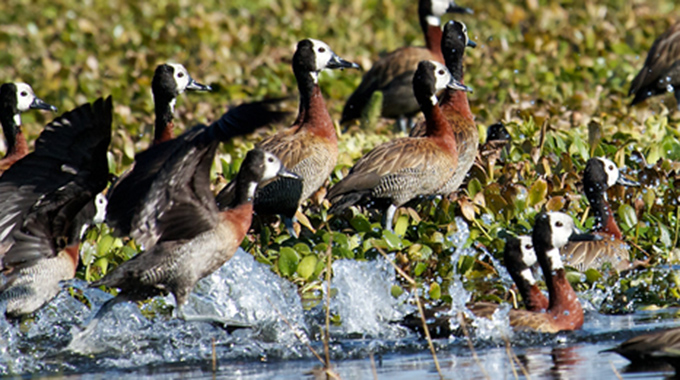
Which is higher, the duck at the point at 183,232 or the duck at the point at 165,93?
the duck at the point at 165,93

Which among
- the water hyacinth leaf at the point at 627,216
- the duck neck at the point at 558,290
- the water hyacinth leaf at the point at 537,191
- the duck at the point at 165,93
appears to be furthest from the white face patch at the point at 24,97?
the water hyacinth leaf at the point at 627,216

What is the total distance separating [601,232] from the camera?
794cm

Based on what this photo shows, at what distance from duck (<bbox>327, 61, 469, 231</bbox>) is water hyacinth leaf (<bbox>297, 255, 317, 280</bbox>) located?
1.62 ft

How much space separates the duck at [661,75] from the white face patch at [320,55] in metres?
3.10

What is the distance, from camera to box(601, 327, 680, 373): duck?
519 centimetres

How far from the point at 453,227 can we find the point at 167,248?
83.0 inches

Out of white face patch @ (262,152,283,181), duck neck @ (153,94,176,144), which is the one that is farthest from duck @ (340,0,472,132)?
white face patch @ (262,152,283,181)

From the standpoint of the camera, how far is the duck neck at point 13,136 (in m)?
8.95

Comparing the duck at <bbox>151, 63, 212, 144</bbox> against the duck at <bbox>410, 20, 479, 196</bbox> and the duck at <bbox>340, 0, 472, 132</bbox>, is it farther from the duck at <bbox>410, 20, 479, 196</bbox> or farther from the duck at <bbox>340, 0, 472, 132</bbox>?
the duck at <bbox>340, 0, 472, 132</bbox>

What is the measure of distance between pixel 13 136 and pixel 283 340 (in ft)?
11.0

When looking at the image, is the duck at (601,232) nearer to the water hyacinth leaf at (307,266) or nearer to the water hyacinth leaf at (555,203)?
the water hyacinth leaf at (555,203)

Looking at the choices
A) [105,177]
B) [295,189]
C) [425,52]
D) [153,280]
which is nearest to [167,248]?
[153,280]

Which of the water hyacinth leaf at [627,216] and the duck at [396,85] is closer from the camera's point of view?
the water hyacinth leaf at [627,216]

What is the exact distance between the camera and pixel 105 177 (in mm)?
6773
